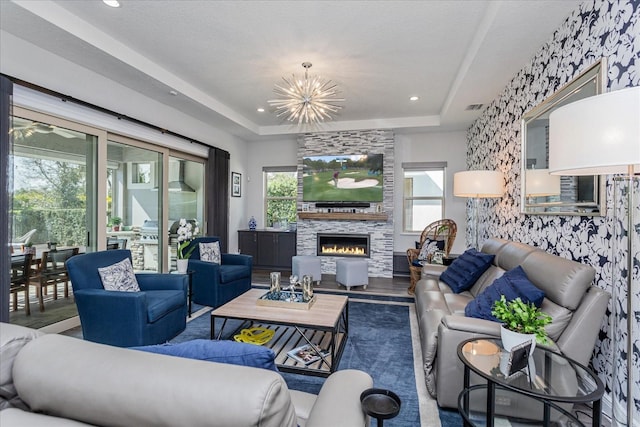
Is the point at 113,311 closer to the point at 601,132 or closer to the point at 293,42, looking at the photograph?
the point at 293,42

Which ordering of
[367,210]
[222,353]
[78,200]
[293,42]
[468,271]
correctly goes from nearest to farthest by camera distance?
1. [222,353]
2. [293,42]
3. [468,271]
4. [78,200]
5. [367,210]

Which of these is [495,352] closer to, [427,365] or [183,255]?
[427,365]

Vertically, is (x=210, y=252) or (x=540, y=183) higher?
(x=540, y=183)

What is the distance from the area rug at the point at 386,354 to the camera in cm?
201

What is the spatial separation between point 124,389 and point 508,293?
2330 mm

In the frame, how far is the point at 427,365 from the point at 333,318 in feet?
2.50

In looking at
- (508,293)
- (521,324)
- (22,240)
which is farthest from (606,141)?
(22,240)

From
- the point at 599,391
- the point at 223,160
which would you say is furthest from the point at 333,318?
the point at 223,160

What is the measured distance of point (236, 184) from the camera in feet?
21.3

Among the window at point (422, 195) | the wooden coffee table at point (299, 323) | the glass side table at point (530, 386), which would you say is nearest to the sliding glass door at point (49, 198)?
the wooden coffee table at point (299, 323)

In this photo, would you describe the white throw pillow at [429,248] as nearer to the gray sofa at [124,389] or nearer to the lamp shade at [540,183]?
the lamp shade at [540,183]

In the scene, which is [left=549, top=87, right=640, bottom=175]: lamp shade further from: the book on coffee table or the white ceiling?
the book on coffee table

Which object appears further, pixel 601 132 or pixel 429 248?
pixel 429 248

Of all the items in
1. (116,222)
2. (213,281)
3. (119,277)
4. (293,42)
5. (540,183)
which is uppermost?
(293,42)
